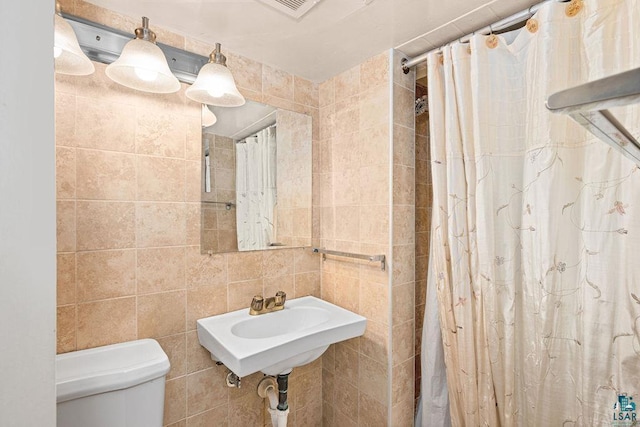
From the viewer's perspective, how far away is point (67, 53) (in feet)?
3.05

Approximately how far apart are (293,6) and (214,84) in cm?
43

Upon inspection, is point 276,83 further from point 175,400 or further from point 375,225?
point 175,400

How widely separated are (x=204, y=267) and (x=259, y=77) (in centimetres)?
102

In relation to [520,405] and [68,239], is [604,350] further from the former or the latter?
[68,239]

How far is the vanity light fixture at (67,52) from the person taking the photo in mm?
899

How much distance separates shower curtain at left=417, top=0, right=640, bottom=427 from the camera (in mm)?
895

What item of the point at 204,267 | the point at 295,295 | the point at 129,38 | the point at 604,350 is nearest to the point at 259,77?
the point at 129,38

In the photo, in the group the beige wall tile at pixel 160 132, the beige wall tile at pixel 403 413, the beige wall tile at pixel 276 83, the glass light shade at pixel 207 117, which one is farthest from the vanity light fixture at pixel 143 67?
the beige wall tile at pixel 403 413

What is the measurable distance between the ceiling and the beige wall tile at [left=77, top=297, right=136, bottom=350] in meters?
1.16

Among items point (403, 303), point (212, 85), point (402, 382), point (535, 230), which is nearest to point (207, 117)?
point (212, 85)

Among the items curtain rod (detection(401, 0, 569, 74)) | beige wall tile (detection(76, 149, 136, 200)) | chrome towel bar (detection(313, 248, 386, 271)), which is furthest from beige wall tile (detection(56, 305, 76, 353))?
curtain rod (detection(401, 0, 569, 74))

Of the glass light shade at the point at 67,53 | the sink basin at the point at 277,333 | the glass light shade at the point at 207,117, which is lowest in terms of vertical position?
the sink basin at the point at 277,333

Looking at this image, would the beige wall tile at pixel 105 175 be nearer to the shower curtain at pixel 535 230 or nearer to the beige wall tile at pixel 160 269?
the beige wall tile at pixel 160 269

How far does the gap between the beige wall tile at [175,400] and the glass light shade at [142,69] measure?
1.23 meters
